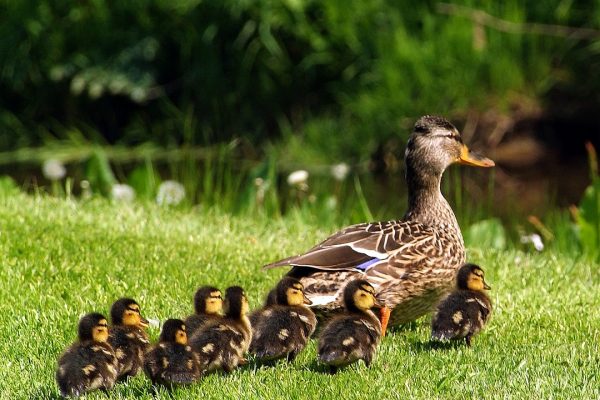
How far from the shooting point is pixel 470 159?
6.88 metres

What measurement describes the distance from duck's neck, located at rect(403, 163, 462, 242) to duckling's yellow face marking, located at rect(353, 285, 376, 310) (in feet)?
3.73

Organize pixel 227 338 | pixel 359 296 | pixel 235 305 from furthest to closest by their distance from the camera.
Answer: pixel 359 296, pixel 235 305, pixel 227 338

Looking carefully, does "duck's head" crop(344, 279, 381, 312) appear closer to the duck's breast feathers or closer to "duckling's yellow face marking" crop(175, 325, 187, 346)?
the duck's breast feathers

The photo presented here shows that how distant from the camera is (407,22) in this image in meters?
13.3

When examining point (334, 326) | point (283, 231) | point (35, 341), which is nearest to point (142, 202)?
point (283, 231)

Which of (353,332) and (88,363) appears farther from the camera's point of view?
(353,332)

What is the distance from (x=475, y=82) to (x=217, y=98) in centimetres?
293

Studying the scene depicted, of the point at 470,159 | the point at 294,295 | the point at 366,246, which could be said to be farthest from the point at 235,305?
the point at 470,159

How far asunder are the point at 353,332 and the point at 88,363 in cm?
111

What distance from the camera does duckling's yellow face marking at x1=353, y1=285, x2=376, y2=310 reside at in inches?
208

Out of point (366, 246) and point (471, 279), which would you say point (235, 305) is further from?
point (471, 279)

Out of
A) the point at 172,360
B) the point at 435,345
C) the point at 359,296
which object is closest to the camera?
the point at 172,360

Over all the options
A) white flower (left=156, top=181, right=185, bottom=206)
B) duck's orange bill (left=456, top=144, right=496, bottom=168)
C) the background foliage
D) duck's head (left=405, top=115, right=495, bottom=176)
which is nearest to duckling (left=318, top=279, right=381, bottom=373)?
duck's head (left=405, top=115, right=495, bottom=176)

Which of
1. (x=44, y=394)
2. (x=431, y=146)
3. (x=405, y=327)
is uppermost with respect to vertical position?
(x=431, y=146)
